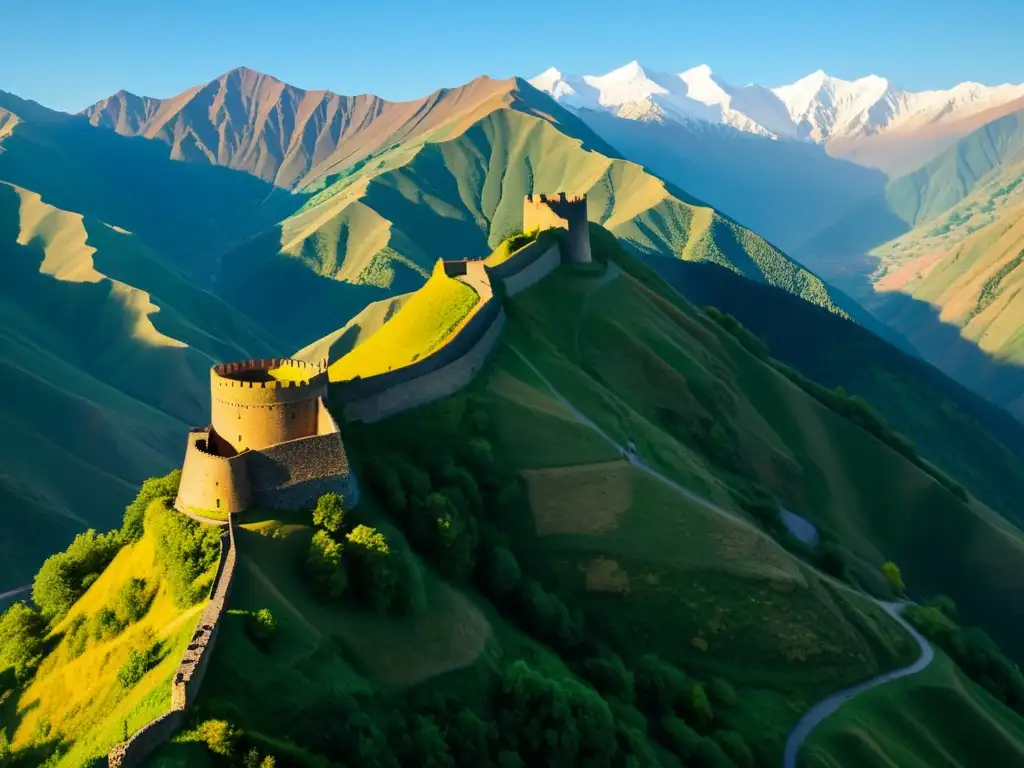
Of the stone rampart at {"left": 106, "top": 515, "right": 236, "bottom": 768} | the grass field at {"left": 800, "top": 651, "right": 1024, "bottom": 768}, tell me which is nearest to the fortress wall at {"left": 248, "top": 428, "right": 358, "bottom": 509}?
the stone rampart at {"left": 106, "top": 515, "right": 236, "bottom": 768}

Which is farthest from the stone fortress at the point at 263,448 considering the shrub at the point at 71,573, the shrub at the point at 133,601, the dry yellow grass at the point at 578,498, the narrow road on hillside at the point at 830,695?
the narrow road on hillside at the point at 830,695

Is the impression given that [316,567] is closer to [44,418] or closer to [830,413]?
[830,413]

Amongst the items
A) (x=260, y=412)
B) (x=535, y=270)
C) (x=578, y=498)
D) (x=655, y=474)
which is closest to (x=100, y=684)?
(x=260, y=412)

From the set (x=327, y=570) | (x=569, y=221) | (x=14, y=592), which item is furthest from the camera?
(x=569, y=221)

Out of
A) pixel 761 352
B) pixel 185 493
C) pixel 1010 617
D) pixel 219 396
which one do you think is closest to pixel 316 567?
pixel 185 493

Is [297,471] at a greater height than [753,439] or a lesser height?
greater

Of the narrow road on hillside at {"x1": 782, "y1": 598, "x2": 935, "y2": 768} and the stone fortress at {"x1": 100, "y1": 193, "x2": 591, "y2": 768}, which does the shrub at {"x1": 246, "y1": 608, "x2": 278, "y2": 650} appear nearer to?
the stone fortress at {"x1": 100, "y1": 193, "x2": 591, "y2": 768}

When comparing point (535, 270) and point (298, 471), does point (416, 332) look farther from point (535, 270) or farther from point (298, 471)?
point (298, 471)
